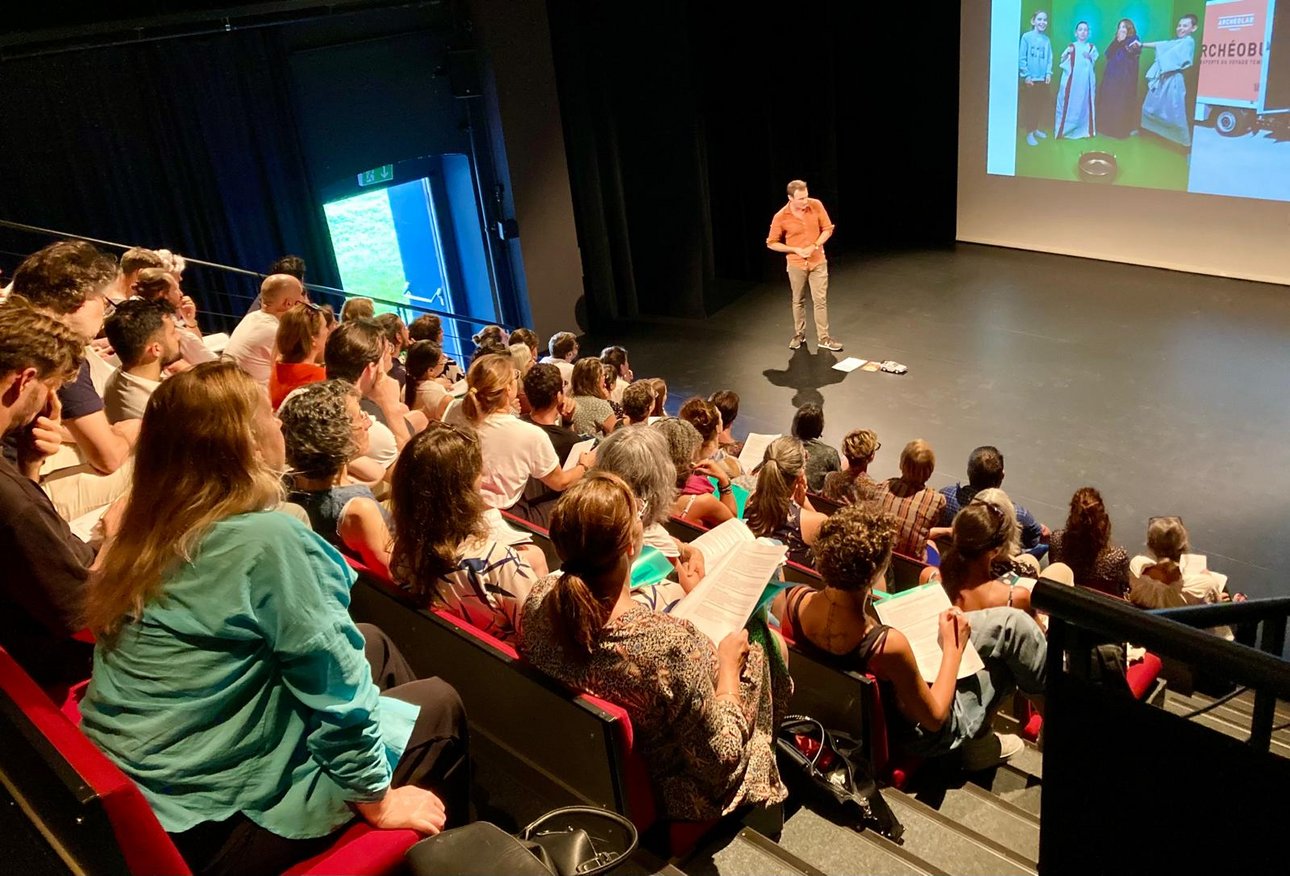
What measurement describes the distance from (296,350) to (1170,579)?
11.5 ft

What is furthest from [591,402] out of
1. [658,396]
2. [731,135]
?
[731,135]

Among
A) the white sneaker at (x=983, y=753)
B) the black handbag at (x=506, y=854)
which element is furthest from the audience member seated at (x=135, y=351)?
the white sneaker at (x=983, y=753)

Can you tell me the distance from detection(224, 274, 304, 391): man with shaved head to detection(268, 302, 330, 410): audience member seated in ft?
2.52

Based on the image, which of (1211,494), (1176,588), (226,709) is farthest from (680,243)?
(226,709)

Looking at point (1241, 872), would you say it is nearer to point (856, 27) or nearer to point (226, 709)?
point (226, 709)

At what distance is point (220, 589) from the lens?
4.97 ft

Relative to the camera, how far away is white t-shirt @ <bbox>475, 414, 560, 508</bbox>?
3.72 meters

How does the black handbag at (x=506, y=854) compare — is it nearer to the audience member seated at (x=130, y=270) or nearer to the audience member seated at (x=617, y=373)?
the audience member seated at (x=130, y=270)

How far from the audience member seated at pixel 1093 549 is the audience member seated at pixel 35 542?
11.6 ft

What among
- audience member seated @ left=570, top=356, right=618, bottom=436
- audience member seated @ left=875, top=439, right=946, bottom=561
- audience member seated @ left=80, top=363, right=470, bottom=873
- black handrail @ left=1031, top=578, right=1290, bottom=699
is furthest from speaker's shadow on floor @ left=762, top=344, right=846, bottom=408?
black handrail @ left=1031, top=578, right=1290, bottom=699

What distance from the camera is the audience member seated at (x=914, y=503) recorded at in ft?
14.2

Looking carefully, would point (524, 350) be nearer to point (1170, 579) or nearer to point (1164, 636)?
point (1170, 579)

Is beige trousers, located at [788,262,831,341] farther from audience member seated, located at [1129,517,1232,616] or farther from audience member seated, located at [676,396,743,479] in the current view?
audience member seated, located at [1129,517,1232,616]

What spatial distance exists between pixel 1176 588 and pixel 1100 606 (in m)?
3.31
